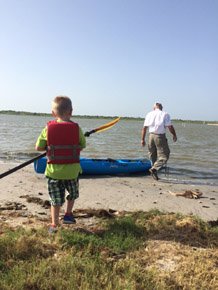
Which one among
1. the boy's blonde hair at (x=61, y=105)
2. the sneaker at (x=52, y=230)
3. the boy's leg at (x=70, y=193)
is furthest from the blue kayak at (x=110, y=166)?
the sneaker at (x=52, y=230)

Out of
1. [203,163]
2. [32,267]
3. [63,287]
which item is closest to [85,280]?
[63,287]

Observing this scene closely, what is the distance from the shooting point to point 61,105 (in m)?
4.88

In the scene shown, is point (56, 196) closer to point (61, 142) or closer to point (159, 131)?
point (61, 142)

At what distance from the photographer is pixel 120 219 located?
5297mm

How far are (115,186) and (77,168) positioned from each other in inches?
194

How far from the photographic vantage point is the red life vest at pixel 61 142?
4.86 m

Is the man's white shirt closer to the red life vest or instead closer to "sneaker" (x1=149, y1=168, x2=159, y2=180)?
"sneaker" (x1=149, y1=168, x2=159, y2=180)

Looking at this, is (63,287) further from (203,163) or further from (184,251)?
(203,163)

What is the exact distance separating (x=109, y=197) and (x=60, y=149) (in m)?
A: 3.39

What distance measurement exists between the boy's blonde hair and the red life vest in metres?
0.15

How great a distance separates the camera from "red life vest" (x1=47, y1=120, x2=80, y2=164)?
486cm

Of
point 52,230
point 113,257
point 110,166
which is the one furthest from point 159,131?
point 113,257

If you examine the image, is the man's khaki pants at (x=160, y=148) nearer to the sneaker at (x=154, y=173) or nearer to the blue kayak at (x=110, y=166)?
the sneaker at (x=154, y=173)

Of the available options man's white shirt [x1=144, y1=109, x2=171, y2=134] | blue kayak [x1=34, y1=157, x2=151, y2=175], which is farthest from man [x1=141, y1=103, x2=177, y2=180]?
blue kayak [x1=34, y1=157, x2=151, y2=175]
